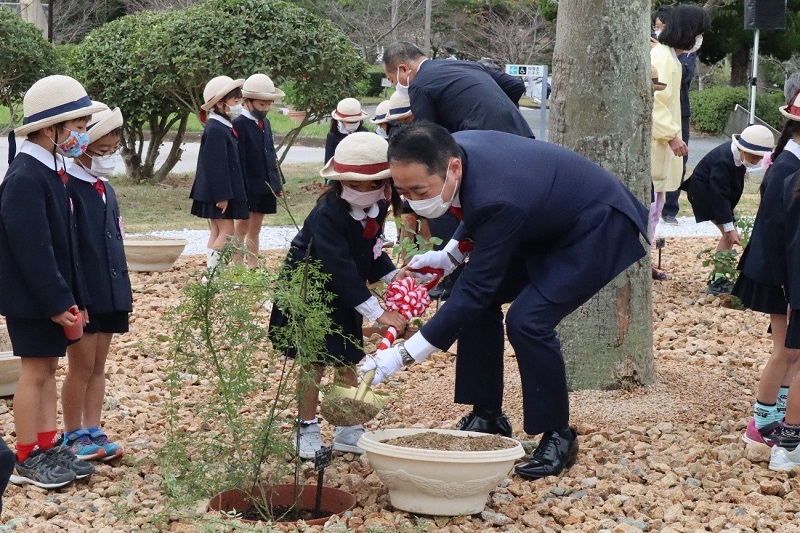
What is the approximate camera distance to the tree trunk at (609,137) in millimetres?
4820

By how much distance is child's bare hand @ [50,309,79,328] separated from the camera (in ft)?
12.5

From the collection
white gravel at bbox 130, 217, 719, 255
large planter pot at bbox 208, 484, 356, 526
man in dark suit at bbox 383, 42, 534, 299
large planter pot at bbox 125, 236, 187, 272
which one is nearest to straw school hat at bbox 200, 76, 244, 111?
large planter pot at bbox 125, 236, 187, 272

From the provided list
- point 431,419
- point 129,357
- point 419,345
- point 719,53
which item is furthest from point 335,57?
point 719,53

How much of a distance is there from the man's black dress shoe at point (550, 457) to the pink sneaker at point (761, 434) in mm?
764

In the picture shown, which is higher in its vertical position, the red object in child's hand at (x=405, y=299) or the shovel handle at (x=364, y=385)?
the red object in child's hand at (x=405, y=299)

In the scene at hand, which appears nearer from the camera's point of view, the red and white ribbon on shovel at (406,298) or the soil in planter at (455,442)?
the soil in planter at (455,442)

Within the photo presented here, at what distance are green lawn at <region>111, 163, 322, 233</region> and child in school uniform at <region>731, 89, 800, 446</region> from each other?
6594 millimetres

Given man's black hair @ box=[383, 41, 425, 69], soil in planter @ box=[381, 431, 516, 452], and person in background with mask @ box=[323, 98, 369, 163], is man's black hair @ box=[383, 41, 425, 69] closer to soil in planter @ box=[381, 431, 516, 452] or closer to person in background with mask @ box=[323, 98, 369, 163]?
soil in planter @ box=[381, 431, 516, 452]

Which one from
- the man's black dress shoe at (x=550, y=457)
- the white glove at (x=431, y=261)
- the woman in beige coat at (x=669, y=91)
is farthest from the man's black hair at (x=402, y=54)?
the man's black dress shoe at (x=550, y=457)

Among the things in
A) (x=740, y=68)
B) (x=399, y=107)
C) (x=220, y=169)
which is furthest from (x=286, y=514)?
(x=740, y=68)

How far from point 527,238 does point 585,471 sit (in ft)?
2.98

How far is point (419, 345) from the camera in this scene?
3732mm

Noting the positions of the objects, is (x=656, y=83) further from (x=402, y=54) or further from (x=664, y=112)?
(x=402, y=54)

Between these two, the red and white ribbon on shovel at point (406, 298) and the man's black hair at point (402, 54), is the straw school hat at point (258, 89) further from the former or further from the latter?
the red and white ribbon on shovel at point (406, 298)
